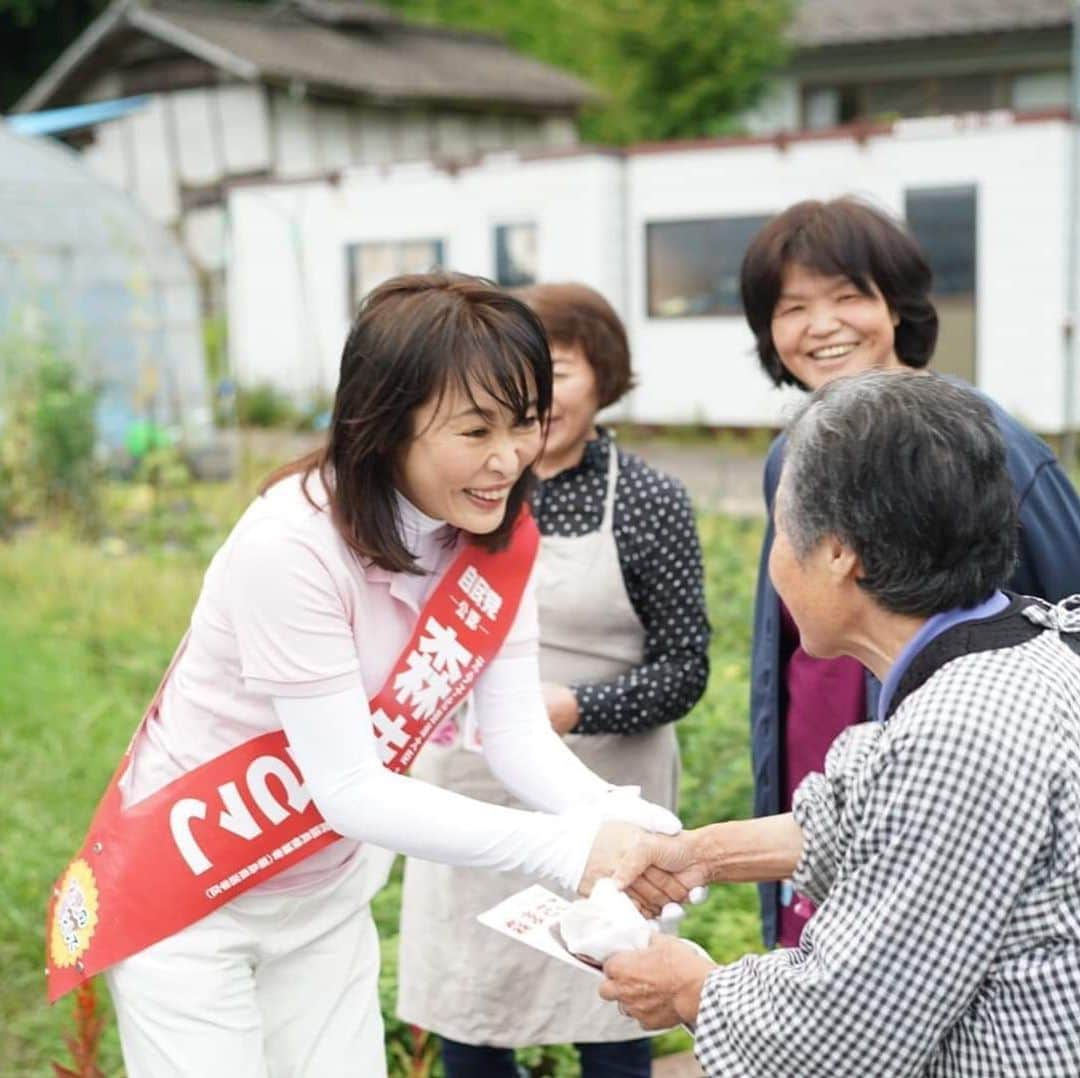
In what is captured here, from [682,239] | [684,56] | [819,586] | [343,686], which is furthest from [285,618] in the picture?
[684,56]

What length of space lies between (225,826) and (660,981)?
70 centimetres

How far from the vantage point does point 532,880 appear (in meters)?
2.90

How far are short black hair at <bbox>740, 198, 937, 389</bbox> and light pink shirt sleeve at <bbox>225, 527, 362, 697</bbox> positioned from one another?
122cm

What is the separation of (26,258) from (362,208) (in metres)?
5.67

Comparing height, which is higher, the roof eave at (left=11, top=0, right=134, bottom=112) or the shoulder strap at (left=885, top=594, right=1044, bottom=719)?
the roof eave at (left=11, top=0, right=134, bottom=112)

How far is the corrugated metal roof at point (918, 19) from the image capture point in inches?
794

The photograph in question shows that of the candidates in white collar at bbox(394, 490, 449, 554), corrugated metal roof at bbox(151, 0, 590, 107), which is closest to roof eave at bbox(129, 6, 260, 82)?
corrugated metal roof at bbox(151, 0, 590, 107)

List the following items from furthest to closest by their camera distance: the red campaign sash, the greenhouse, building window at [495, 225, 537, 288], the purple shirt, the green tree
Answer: the green tree → building window at [495, 225, 537, 288] → the greenhouse → the purple shirt → the red campaign sash

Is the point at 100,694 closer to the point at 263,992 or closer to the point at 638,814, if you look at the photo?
the point at 263,992

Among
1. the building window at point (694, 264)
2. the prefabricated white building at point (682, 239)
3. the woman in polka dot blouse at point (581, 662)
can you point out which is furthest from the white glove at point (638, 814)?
the building window at point (694, 264)

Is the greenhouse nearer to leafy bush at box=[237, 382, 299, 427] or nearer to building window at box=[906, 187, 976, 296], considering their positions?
leafy bush at box=[237, 382, 299, 427]

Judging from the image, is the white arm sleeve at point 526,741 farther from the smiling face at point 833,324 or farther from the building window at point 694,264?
the building window at point 694,264

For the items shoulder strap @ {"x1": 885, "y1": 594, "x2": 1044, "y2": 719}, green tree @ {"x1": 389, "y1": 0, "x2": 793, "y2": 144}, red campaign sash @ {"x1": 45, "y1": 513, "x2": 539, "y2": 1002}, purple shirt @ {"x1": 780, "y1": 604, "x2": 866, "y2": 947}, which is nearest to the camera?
shoulder strap @ {"x1": 885, "y1": 594, "x2": 1044, "y2": 719}

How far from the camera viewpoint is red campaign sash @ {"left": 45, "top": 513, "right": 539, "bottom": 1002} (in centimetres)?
219
